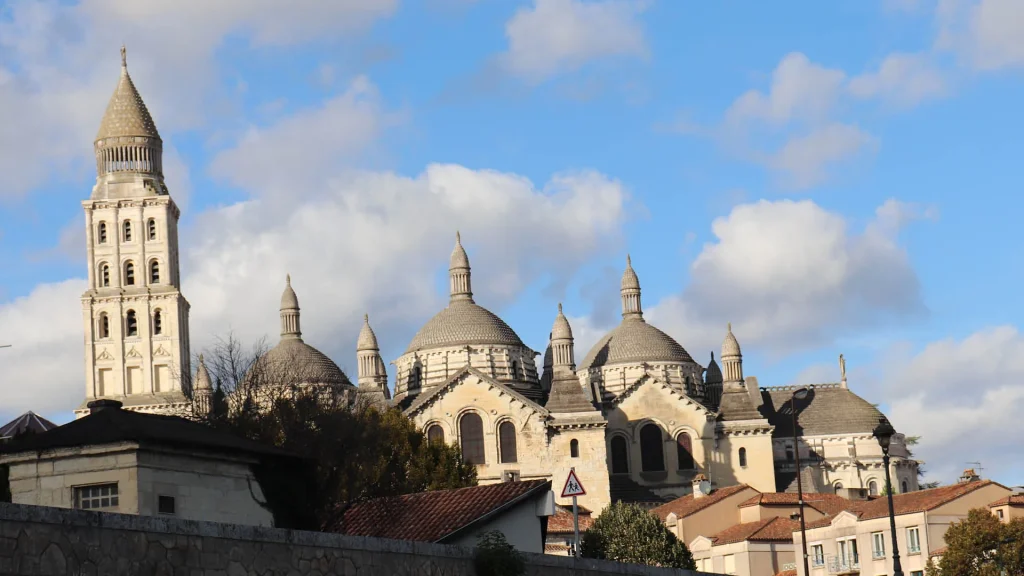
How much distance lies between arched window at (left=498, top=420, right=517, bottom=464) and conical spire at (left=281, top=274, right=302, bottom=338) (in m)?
22.9

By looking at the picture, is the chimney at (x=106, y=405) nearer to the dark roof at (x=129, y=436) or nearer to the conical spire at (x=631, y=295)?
the dark roof at (x=129, y=436)

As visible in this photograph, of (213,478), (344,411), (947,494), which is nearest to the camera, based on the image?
(213,478)

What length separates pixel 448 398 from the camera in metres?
96.7

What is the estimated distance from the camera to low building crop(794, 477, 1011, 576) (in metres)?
60.0

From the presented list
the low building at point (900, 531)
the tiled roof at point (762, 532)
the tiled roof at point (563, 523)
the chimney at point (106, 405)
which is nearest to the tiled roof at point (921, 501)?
the low building at point (900, 531)

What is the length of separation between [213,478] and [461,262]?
89.4 m

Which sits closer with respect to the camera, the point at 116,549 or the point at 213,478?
the point at 116,549

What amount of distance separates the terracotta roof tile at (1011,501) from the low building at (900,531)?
1.15ft

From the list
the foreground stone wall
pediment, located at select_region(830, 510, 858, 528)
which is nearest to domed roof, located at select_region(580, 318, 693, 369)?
pediment, located at select_region(830, 510, 858, 528)

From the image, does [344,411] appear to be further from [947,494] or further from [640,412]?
[640,412]

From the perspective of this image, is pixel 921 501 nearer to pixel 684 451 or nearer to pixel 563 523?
pixel 563 523

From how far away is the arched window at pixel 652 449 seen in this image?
346ft

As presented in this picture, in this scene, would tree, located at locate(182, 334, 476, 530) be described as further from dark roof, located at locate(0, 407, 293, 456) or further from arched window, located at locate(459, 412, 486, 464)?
arched window, located at locate(459, 412, 486, 464)

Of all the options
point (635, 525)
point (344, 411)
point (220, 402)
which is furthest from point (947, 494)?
point (220, 402)
